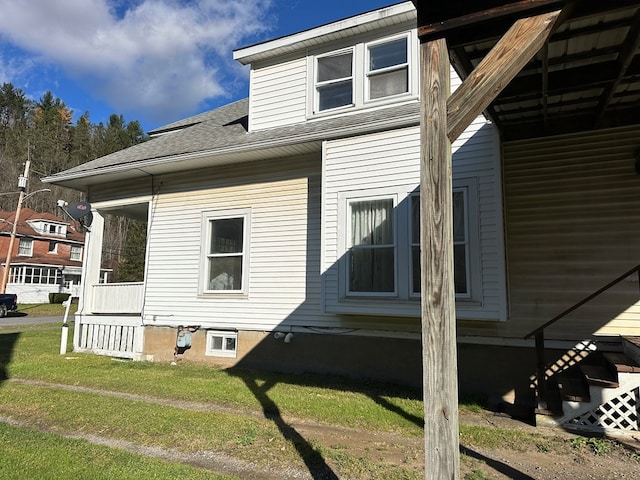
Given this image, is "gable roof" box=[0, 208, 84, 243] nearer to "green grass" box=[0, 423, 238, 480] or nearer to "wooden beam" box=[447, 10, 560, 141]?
"green grass" box=[0, 423, 238, 480]

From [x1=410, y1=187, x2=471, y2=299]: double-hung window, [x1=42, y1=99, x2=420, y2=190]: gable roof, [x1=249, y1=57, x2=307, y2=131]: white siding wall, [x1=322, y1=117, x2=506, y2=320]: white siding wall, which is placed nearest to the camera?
[x1=322, y1=117, x2=506, y2=320]: white siding wall

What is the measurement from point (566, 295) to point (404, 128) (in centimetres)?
335

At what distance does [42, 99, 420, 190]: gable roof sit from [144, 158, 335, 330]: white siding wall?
392 millimetres

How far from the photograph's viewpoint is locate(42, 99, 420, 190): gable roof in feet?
22.7

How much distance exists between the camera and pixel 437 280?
94.7 inches

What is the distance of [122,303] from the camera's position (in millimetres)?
9367

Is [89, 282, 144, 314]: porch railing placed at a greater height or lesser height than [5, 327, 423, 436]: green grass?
greater

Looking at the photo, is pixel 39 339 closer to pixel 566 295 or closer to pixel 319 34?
pixel 319 34

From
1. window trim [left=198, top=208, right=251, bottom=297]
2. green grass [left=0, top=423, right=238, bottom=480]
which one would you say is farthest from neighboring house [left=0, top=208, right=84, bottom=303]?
green grass [left=0, top=423, right=238, bottom=480]

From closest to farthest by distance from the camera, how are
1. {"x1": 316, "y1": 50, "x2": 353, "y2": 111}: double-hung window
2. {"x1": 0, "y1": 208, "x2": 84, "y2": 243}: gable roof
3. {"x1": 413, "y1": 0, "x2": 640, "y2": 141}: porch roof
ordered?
{"x1": 413, "y1": 0, "x2": 640, "y2": 141}: porch roof
{"x1": 316, "y1": 50, "x2": 353, "y2": 111}: double-hung window
{"x1": 0, "y1": 208, "x2": 84, "y2": 243}: gable roof

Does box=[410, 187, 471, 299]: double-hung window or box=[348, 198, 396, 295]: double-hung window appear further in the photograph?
box=[348, 198, 396, 295]: double-hung window

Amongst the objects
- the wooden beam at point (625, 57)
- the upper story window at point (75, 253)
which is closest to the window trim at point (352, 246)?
the wooden beam at point (625, 57)

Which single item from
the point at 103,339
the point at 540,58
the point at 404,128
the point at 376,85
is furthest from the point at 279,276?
the point at 540,58

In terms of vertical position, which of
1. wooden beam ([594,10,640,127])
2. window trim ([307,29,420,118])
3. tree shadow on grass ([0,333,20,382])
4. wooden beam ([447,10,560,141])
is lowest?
tree shadow on grass ([0,333,20,382])
